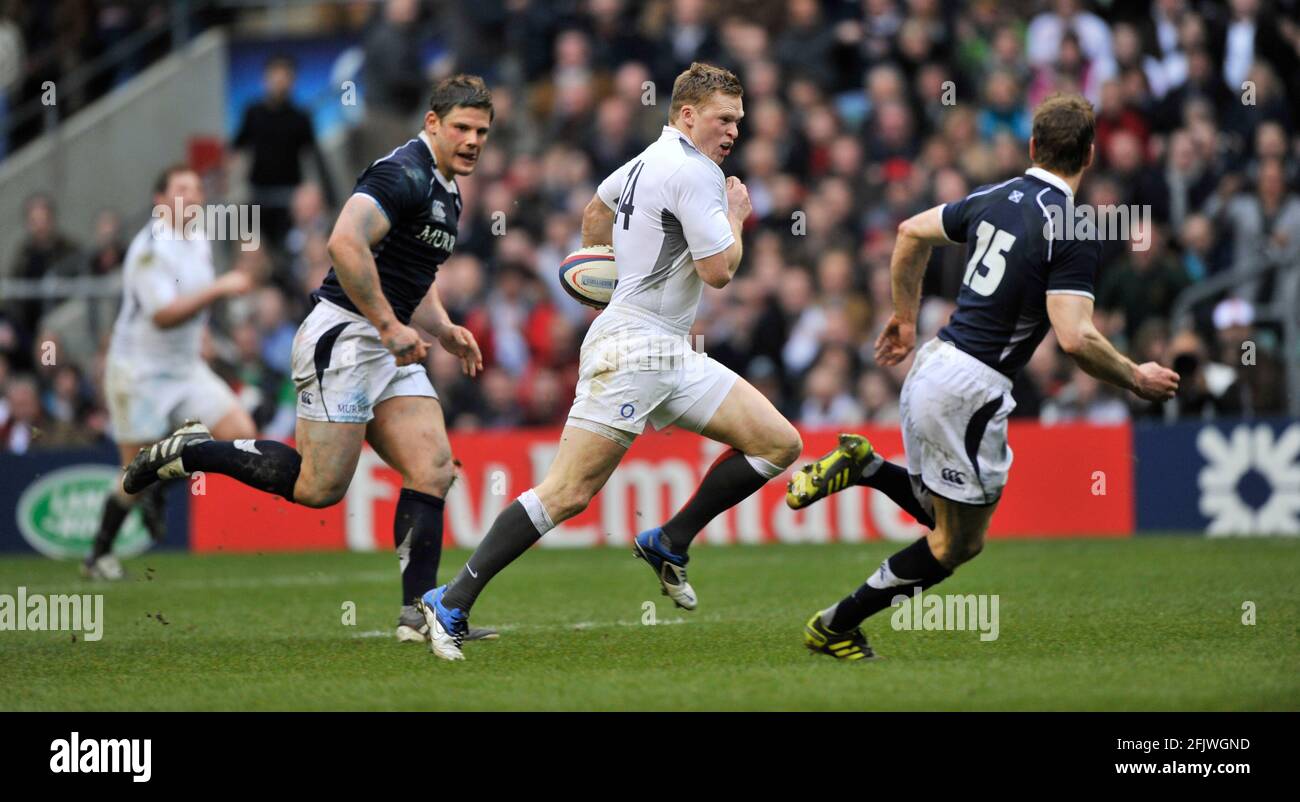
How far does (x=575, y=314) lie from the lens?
16797 millimetres

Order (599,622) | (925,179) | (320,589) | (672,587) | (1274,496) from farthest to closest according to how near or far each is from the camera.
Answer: (925,179)
(1274,496)
(320,589)
(599,622)
(672,587)

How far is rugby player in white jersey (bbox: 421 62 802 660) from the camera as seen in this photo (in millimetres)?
7316

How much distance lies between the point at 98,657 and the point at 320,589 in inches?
131

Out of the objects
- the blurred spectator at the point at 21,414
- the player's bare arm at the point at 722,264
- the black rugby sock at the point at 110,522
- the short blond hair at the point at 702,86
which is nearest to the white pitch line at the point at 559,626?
the player's bare arm at the point at 722,264

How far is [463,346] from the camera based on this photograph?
8.28 metres

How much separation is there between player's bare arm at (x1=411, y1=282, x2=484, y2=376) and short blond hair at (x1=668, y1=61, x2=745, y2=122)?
1.55m

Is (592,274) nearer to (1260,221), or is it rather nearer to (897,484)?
(897,484)

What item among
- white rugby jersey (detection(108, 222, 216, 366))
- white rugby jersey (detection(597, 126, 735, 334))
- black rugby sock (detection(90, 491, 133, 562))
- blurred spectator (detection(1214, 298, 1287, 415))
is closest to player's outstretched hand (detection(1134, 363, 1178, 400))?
white rugby jersey (detection(597, 126, 735, 334))

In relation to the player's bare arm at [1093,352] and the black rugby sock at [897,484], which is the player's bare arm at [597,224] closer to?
the black rugby sock at [897,484]

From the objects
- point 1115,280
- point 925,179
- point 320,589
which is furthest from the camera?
point 925,179

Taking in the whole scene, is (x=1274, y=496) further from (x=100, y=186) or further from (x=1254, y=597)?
(x=100, y=186)

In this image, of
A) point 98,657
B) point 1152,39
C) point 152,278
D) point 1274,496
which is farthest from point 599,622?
point 1152,39

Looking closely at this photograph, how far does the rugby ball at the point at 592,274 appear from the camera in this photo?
7922 millimetres

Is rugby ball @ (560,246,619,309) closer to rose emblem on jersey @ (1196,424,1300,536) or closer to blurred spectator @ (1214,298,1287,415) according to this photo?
rose emblem on jersey @ (1196,424,1300,536)
